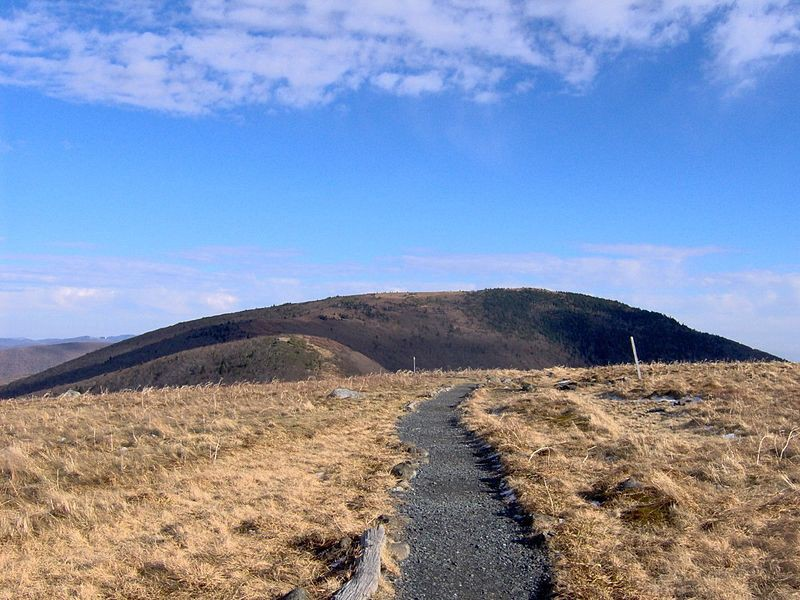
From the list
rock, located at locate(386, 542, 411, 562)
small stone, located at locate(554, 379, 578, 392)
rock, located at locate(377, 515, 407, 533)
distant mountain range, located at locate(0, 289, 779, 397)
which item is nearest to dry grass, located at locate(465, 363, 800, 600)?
rock, located at locate(386, 542, 411, 562)

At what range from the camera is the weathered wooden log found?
18.9 ft

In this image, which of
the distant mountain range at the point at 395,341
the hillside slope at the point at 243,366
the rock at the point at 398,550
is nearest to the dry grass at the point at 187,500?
the rock at the point at 398,550

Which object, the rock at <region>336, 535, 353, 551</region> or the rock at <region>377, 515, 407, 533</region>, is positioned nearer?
the rock at <region>336, 535, 353, 551</region>

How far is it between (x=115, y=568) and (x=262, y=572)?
1590 millimetres

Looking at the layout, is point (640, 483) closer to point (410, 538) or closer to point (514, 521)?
point (514, 521)

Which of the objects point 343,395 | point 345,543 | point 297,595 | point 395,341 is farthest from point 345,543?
point 395,341

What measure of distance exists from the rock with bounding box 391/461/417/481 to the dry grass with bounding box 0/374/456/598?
278 millimetres

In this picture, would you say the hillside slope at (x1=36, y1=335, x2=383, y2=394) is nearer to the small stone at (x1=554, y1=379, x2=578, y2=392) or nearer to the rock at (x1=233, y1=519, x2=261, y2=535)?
the small stone at (x1=554, y1=379, x2=578, y2=392)

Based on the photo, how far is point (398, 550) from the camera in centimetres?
705

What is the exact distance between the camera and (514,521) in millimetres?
8250

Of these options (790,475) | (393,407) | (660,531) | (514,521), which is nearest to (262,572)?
(514,521)

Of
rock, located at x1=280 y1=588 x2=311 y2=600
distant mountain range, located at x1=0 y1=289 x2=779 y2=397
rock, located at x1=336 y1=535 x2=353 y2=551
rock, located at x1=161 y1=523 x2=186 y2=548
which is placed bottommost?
rock, located at x1=161 y1=523 x2=186 y2=548

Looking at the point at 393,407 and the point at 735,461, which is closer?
the point at 735,461

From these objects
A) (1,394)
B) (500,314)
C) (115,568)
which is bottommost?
(1,394)
